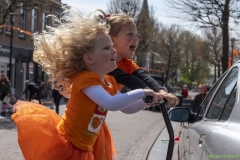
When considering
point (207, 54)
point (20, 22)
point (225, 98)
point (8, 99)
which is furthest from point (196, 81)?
point (225, 98)

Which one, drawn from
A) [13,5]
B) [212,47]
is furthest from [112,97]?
[212,47]

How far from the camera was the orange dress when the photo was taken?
2.82 metres

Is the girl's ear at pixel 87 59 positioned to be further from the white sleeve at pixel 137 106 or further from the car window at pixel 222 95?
the car window at pixel 222 95

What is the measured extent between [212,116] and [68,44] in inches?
53.2

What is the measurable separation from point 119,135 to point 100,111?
32.1ft

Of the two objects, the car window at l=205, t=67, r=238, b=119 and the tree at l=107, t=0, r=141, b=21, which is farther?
the tree at l=107, t=0, r=141, b=21

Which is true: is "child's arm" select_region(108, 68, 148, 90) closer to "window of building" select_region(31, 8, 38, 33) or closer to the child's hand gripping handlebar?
the child's hand gripping handlebar

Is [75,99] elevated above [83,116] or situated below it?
above

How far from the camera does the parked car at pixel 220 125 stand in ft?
7.75

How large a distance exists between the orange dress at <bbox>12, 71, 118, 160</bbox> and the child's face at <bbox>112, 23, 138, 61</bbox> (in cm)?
52

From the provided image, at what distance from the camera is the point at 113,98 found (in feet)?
8.96

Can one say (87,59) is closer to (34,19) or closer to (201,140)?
(201,140)

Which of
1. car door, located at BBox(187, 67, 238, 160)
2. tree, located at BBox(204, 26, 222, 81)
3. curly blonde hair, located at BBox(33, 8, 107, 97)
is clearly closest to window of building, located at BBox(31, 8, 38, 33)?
tree, located at BBox(204, 26, 222, 81)

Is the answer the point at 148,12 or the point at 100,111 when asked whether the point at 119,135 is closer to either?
the point at 100,111
